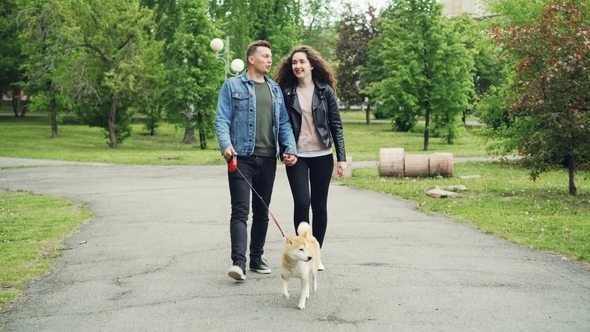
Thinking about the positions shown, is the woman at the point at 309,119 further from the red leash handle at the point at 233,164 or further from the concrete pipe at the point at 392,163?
the concrete pipe at the point at 392,163

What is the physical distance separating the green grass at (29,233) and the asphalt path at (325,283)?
17cm

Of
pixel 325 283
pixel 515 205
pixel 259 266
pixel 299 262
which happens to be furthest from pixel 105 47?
pixel 299 262

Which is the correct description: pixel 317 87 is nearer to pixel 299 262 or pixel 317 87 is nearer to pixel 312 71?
pixel 312 71

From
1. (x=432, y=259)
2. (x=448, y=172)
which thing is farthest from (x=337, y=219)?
(x=448, y=172)

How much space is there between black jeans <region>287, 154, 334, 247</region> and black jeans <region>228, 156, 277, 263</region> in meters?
0.24

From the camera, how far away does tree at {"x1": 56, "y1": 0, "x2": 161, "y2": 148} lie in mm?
33125

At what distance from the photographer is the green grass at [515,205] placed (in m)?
8.57

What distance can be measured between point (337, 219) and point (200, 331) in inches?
225

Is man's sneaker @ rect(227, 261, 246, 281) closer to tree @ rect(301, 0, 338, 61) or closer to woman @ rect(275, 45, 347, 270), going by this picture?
woman @ rect(275, 45, 347, 270)

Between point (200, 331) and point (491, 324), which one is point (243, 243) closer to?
point (200, 331)

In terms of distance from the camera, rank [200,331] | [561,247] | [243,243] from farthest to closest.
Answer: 1. [561,247]
2. [243,243]
3. [200,331]

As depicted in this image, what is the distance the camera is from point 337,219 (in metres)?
10.2

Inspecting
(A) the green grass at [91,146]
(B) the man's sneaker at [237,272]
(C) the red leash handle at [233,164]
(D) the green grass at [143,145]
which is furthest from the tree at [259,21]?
(B) the man's sneaker at [237,272]

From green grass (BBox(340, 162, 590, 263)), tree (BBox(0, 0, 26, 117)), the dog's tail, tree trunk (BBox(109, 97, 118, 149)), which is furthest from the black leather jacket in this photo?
tree (BBox(0, 0, 26, 117))
